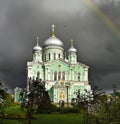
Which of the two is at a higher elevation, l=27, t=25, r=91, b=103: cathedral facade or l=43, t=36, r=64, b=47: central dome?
l=43, t=36, r=64, b=47: central dome

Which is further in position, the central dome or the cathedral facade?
the central dome

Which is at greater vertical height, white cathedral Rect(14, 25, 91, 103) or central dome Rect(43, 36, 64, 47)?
central dome Rect(43, 36, 64, 47)

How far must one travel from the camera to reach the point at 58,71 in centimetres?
6975

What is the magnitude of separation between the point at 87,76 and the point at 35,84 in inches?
1766

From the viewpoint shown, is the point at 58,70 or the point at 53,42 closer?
the point at 58,70

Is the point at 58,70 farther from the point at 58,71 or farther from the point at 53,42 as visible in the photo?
the point at 53,42

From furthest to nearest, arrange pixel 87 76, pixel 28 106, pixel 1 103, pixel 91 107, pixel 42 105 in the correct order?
1. pixel 87 76
2. pixel 42 105
3. pixel 91 107
4. pixel 28 106
5. pixel 1 103

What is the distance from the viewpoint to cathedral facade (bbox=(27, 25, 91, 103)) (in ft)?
219

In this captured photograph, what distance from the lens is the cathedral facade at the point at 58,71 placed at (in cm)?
6675

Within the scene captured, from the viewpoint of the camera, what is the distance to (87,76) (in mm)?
71625

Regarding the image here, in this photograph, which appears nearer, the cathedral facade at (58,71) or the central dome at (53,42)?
the cathedral facade at (58,71)

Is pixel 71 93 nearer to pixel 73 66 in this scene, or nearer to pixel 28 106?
pixel 73 66

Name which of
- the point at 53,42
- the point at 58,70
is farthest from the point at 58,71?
the point at 53,42

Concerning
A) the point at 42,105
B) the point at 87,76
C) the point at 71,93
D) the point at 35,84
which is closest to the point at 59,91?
the point at 71,93
